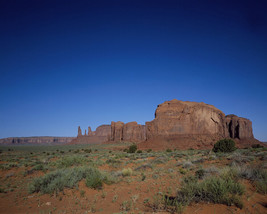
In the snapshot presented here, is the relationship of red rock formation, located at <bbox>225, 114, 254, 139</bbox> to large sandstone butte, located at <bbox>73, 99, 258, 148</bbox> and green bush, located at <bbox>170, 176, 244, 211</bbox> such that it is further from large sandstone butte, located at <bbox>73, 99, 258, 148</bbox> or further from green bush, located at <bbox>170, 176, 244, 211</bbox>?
green bush, located at <bbox>170, 176, 244, 211</bbox>

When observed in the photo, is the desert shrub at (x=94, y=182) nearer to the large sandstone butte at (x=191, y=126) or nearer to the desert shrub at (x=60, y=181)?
the desert shrub at (x=60, y=181)

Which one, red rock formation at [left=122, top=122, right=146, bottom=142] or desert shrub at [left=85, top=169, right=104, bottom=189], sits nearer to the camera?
desert shrub at [left=85, top=169, right=104, bottom=189]

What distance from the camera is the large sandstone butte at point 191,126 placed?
173 ft

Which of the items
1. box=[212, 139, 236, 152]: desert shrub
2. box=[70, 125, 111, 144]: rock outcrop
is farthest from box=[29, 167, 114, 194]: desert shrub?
box=[70, 125, 111, 144]: rock outcrop

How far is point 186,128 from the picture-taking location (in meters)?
56.6

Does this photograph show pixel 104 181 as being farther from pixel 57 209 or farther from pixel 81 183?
pixel 57 209

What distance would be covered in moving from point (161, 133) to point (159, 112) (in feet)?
29.4

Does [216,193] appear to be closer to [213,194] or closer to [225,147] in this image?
[213,194]

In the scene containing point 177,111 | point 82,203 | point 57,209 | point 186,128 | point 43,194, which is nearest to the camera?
point 57,209

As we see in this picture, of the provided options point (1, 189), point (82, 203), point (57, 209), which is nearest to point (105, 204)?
point (82, 203)

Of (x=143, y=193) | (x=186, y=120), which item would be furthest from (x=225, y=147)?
(x=186, y=120)

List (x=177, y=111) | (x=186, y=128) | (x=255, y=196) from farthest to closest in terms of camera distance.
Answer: (x=177, y=111), (x=186, y=128), (x=255, y=196)

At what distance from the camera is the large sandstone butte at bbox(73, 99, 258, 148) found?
52.8m

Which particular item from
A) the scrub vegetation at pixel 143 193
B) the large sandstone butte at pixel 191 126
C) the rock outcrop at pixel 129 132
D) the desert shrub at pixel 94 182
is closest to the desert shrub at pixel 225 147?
the scrub vegetation at pixel 143 193
